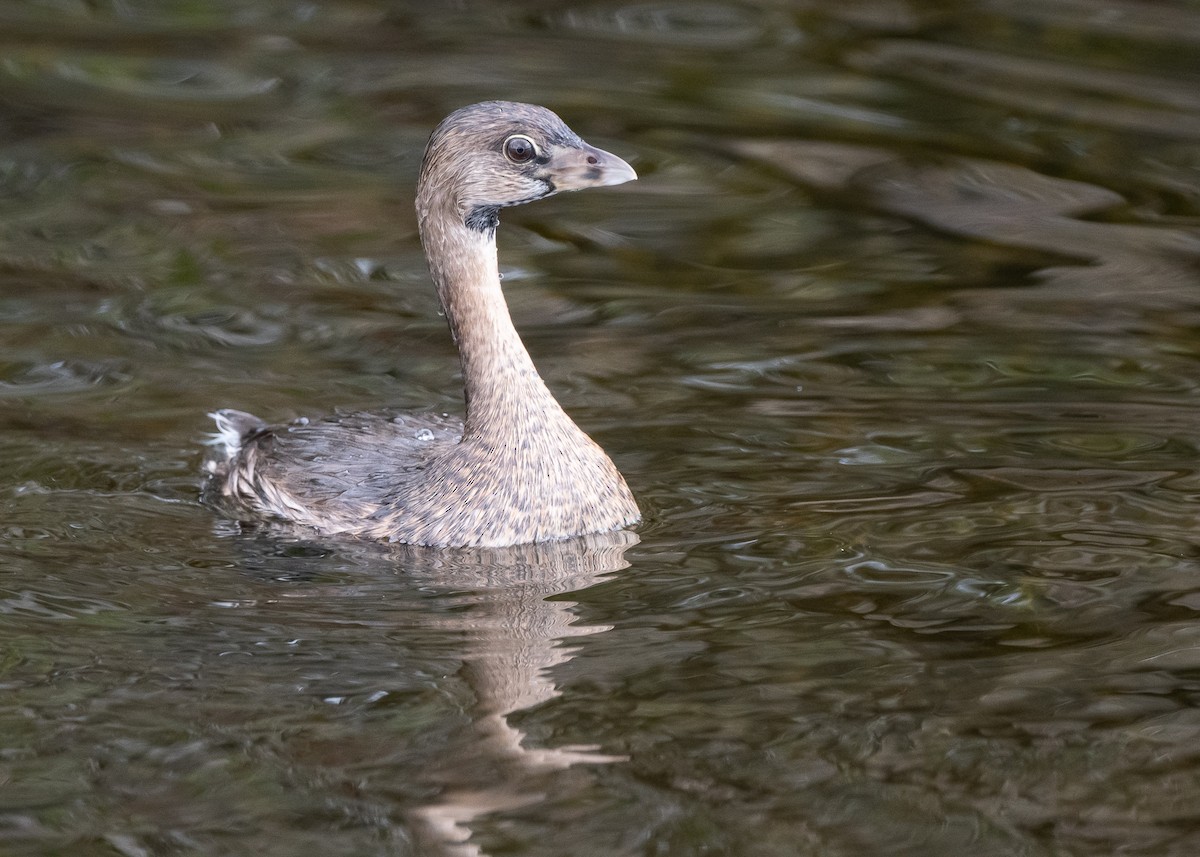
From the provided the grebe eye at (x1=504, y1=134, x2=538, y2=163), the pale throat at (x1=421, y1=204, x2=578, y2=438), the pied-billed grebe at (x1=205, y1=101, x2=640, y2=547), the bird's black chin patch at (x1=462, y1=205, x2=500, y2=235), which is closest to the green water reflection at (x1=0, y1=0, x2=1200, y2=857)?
the pied-billed grebe at (x1=205, y1=101, x2=640, y2=547)

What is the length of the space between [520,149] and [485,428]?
945 millimetres

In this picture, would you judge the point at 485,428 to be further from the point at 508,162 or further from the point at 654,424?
the point at 654,424

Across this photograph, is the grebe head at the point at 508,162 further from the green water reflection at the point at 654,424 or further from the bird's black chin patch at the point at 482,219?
the green water reflection at the point at 654,424

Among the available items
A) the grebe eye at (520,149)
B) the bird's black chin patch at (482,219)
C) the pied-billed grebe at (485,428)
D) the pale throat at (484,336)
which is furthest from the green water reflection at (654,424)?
the grebe eye at (520,149)

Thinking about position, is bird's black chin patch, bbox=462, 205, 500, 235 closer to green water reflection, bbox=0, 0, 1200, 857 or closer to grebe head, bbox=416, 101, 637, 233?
grebe head, bbox=416, 101, 637, 233

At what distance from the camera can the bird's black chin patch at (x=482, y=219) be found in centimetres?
639

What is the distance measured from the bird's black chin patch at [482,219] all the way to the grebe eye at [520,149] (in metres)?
0.19

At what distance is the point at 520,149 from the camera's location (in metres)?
6.29

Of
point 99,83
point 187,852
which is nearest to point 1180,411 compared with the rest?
point 187,852

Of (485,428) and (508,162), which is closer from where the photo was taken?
(508,162)

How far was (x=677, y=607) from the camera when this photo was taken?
5.80 metres

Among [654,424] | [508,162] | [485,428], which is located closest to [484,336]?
[485,428]

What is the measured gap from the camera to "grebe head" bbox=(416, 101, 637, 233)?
629 cm

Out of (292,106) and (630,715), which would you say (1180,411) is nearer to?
(630,715)
